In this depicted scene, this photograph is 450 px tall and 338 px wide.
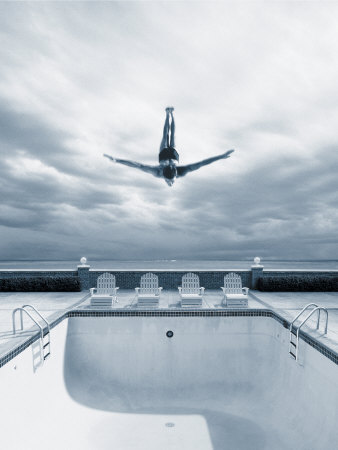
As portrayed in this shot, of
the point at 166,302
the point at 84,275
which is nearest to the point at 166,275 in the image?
the point at 166,302

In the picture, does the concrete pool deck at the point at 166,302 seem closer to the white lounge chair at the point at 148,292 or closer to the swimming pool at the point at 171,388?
the white lounge chair at the point at 148,292

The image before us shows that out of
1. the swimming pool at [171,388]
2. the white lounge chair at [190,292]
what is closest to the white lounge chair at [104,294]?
the swimming pool at [171,388]

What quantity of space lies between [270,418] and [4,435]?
4805 mm

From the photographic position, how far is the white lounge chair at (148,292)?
11078mm

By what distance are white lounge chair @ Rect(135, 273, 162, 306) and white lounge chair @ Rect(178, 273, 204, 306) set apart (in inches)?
35.6

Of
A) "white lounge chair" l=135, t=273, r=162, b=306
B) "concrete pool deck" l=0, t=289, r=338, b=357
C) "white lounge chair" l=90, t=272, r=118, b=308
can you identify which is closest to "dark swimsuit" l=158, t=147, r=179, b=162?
"concrete pool deck" l=0, t=289, r=338, b=357

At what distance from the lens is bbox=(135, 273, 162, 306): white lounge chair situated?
11.1m

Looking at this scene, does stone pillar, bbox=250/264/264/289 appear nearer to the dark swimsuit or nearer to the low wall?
the low wall

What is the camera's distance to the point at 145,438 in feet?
18.5

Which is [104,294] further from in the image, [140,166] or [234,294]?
[140,166]

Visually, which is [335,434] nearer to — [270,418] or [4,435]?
[270,418]

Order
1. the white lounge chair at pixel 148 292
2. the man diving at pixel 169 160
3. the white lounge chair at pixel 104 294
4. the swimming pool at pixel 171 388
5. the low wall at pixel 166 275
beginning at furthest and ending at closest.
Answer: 1. the low wall at pixel 166 275
2. the white lounge chair at pixel 148 292
3. the white lounge chair at pixel 104 294
4. the man diving at pixel 169 160
5. the swimming pool at pixel 171 388

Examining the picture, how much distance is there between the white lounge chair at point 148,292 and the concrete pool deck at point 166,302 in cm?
34

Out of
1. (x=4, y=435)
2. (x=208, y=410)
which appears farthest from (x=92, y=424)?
(x=208, y=410)
